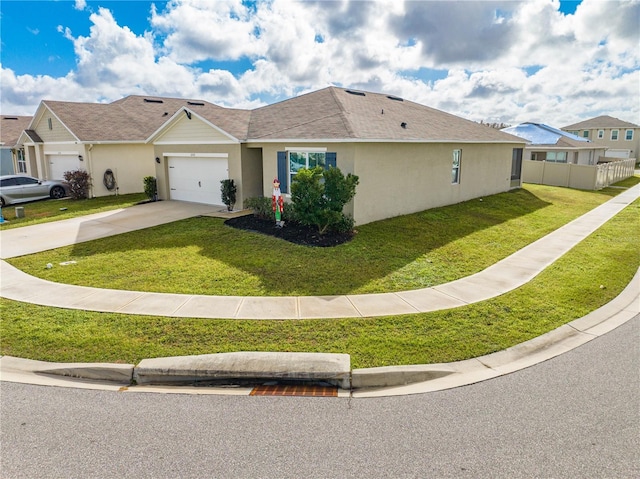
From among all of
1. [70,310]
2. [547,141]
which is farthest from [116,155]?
[547,141]

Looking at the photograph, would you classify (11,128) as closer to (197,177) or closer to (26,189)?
(26,189)

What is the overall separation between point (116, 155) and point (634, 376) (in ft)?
82.9

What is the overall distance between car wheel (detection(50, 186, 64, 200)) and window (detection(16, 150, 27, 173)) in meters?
8.01

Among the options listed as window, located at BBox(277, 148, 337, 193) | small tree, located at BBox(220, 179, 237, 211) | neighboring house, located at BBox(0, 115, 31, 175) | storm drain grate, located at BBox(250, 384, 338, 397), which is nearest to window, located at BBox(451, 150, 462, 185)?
window, located at BBox(277, 148, 337, 193)

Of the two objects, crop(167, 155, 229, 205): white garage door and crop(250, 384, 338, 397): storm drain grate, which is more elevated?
crop(167, 155, 229, 205): white garage door

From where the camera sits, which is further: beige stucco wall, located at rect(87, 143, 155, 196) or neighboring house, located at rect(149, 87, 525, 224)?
beige stucco wall, located at rect(87, 143, 155, 196)

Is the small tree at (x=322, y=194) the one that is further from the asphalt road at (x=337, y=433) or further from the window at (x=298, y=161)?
the asphalt road at (x=337, y=433)

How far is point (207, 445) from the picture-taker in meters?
4.70

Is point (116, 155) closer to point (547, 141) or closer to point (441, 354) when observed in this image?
point (441, 354)

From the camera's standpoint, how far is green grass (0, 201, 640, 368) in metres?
6.88

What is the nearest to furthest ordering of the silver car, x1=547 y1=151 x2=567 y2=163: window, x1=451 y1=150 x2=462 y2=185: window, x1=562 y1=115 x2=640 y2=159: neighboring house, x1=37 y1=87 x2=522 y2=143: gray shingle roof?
x1=37 y1=87 x2=522 y2=143: gray shingle roof < x1=451 y1=150 x2=462 y2=185: window < the silver car < x1=547 y1=151 x2=567 y2=163: window < x1=562 y1=115 x2=640 y2=159: neighboring house

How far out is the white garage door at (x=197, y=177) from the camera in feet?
62.4

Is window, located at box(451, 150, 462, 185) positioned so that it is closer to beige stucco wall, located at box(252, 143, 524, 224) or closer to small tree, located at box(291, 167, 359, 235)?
beige stucco wall, located at box(252, 143, 524, 224)

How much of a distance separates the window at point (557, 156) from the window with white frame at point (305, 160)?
27150mm
